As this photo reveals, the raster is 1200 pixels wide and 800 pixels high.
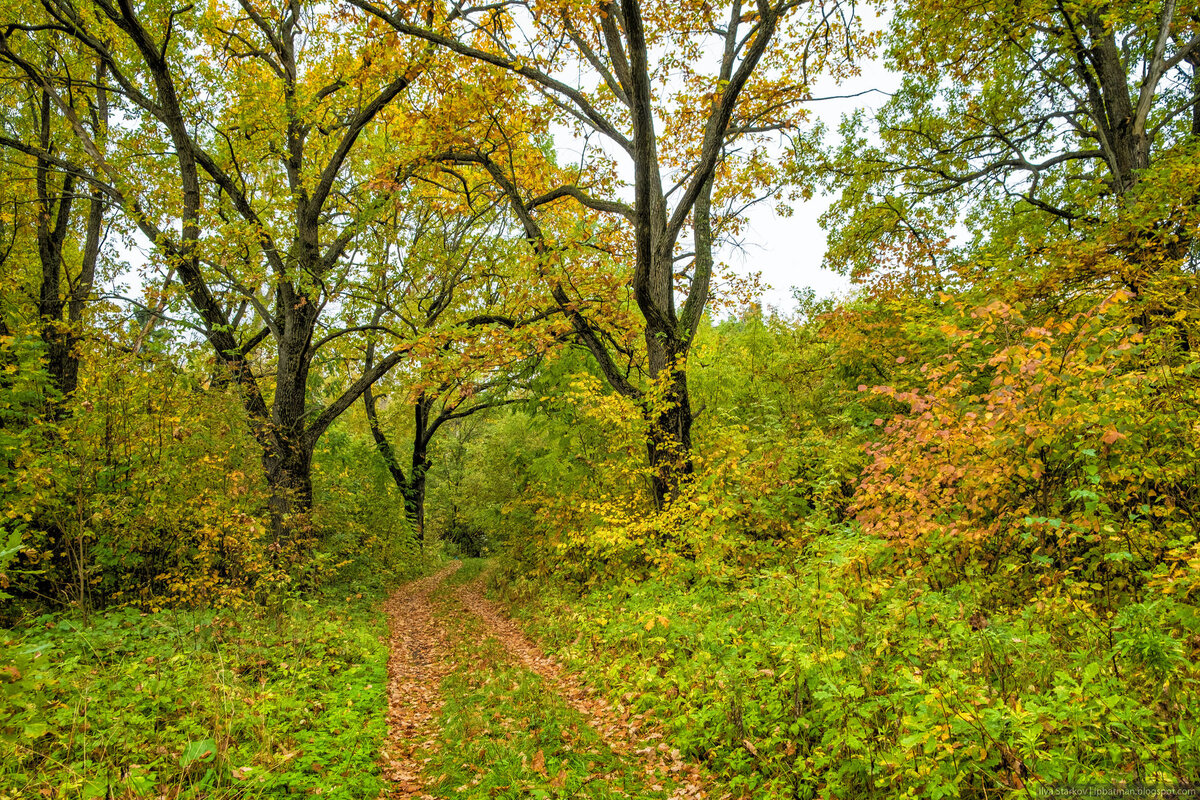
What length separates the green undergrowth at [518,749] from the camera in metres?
4.14

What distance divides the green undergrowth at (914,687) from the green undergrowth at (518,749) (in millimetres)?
659

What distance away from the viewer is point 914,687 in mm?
3438

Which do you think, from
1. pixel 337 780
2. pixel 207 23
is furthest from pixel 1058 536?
pixel 207 23

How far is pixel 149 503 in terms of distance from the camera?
7730mm

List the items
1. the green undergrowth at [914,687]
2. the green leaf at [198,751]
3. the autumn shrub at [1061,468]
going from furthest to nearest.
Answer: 1. the autumn shrub at [1061,468]
2. the green leaf at [198,751]
3. the green undergrowth at [914,687]

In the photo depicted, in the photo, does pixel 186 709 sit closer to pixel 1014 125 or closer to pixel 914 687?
pixel 914 687

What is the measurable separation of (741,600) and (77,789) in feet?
19.0

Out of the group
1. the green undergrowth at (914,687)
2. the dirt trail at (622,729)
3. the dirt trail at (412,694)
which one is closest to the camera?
the green undergrowth at (914,687)

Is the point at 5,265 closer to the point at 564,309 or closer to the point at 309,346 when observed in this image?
the point at 309,346

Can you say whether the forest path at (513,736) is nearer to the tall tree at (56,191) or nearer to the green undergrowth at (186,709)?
the green undergrowth at (186,709)

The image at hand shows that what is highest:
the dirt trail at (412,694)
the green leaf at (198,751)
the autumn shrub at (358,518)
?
the autumn shrub at (358,518)

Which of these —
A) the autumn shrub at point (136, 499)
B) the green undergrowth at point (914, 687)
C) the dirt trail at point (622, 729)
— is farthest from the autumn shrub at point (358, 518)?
the green undergrowth at point (914, 687)

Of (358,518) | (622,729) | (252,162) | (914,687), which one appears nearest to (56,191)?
(252,162)

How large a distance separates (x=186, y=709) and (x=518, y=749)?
2.84 metres
